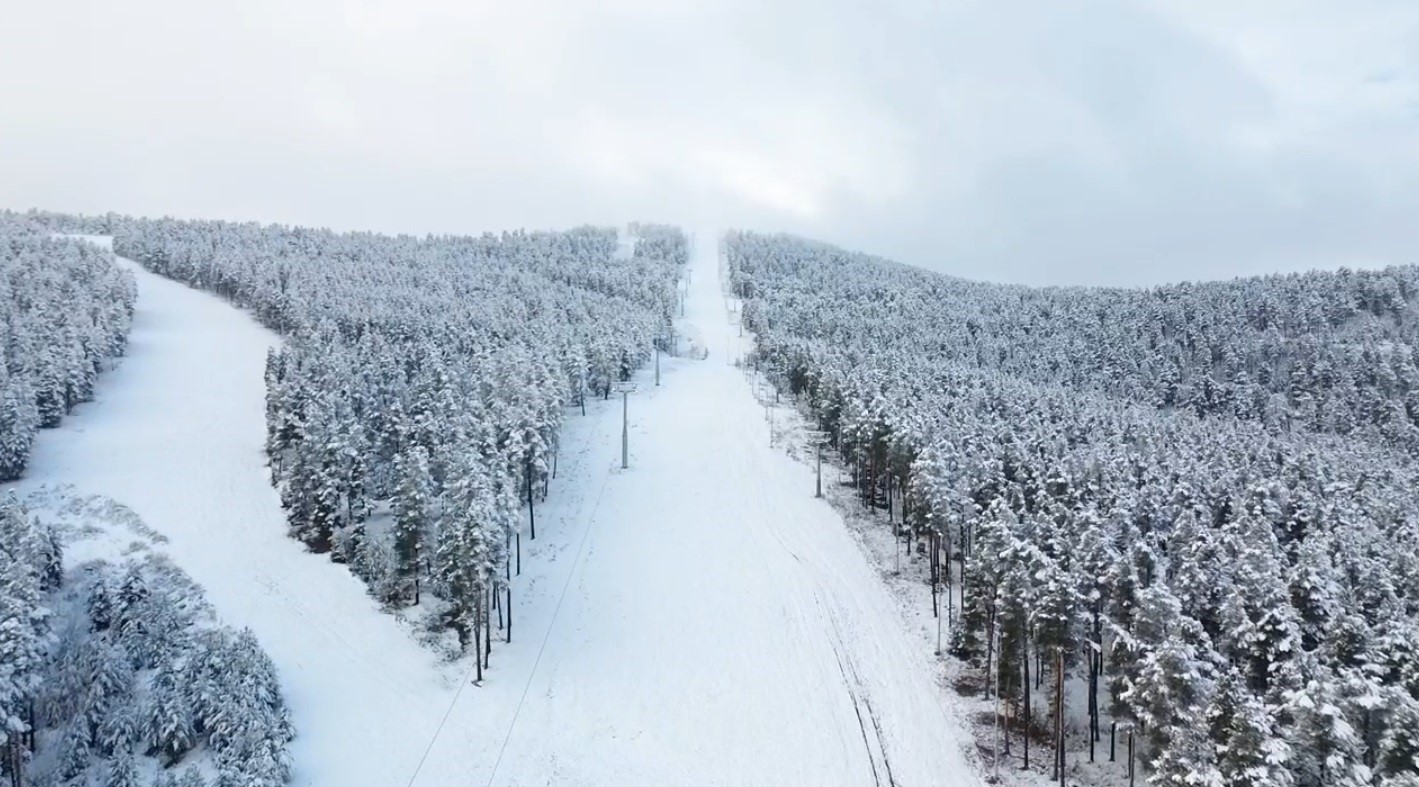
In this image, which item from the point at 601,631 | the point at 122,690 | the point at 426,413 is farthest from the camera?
the point at 426,413

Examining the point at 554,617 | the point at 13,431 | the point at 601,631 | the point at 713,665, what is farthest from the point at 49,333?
the point at 713,665

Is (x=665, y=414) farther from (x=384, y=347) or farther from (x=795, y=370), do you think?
(x=384, y=347)

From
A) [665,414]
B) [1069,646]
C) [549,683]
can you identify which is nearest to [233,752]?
[549,683]

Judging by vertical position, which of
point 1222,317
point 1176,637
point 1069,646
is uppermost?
point 1222,317

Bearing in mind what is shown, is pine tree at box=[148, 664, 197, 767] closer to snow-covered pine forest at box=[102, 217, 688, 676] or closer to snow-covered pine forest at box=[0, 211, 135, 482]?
snow-covered pine forest at box=[102, 217, 688, 676]

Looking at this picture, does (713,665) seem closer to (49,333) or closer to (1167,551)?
(1167,551)

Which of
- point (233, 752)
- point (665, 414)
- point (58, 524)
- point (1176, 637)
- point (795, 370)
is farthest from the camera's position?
point (795, 370)
